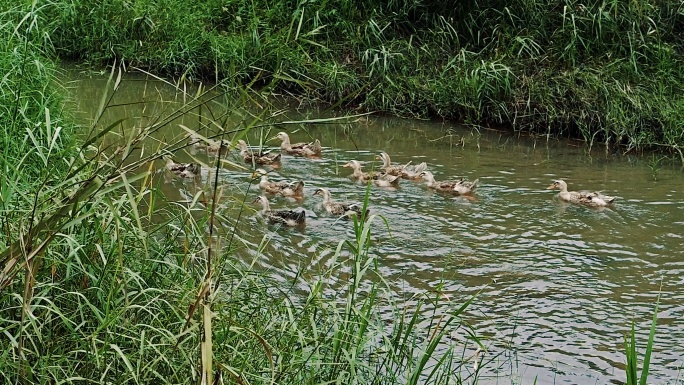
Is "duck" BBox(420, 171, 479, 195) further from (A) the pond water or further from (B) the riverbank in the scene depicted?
(B) the riverbank

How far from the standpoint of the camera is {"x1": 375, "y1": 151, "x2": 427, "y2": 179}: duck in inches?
371

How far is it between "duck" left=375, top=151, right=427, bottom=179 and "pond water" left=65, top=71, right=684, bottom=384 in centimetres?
10

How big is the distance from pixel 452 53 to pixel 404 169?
3888 millimetres

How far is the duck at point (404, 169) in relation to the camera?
371 inches

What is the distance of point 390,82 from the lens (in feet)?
40.6

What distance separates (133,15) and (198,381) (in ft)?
35.2

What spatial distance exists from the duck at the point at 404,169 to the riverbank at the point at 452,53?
6.33 ft

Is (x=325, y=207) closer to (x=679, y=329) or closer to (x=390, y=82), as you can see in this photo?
(x=679, y=329)

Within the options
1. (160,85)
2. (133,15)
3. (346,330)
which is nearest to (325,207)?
(346,330)

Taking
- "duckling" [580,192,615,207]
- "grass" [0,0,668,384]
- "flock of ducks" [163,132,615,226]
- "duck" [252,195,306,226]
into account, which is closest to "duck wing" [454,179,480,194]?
"flock of ducks" [163,132,615,226]

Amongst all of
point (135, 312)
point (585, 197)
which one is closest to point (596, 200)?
point (585, 197)

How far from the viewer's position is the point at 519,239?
26.0ft

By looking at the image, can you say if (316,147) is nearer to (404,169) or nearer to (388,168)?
(388,168)

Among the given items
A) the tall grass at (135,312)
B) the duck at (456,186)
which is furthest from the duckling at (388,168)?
the tall grass at (135,312)
